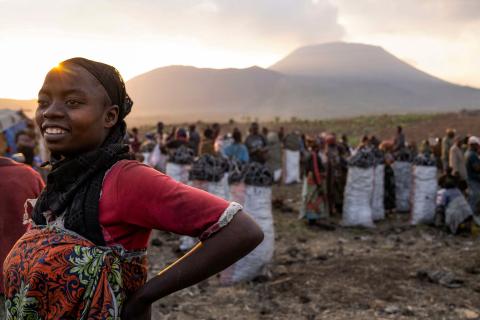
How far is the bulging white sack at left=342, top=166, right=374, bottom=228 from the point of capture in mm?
8031

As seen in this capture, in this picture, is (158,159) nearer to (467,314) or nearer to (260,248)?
(260,248)

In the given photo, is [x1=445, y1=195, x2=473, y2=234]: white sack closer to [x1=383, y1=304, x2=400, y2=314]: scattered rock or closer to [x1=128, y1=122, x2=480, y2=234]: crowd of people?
[x1=128, y1=122, x2=480, y2=234]: crowd of people

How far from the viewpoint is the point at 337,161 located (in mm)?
9078

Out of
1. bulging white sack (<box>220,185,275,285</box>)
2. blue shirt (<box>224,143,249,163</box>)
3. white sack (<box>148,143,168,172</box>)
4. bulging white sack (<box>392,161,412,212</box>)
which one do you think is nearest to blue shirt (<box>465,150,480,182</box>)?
bulging white sack (<box>392,161,412,212</box>)

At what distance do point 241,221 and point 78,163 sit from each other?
50 cm

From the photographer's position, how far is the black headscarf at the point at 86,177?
1271 mm

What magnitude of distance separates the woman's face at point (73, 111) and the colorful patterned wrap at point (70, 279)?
0.82ft

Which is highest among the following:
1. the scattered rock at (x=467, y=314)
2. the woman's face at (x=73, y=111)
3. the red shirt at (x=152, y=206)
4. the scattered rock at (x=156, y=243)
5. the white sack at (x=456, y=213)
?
the woman's face at (x=73, y=111)

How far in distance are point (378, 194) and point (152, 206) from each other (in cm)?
819

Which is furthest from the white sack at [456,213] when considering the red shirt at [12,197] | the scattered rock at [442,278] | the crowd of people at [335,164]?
the red shirt at [12,197]

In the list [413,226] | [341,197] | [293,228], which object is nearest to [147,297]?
[293,228]

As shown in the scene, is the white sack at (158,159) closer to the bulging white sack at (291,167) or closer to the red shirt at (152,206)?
the bulging white sack at (291,167)

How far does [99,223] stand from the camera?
1.26 m

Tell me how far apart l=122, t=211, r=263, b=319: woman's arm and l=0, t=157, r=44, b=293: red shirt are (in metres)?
1.51
